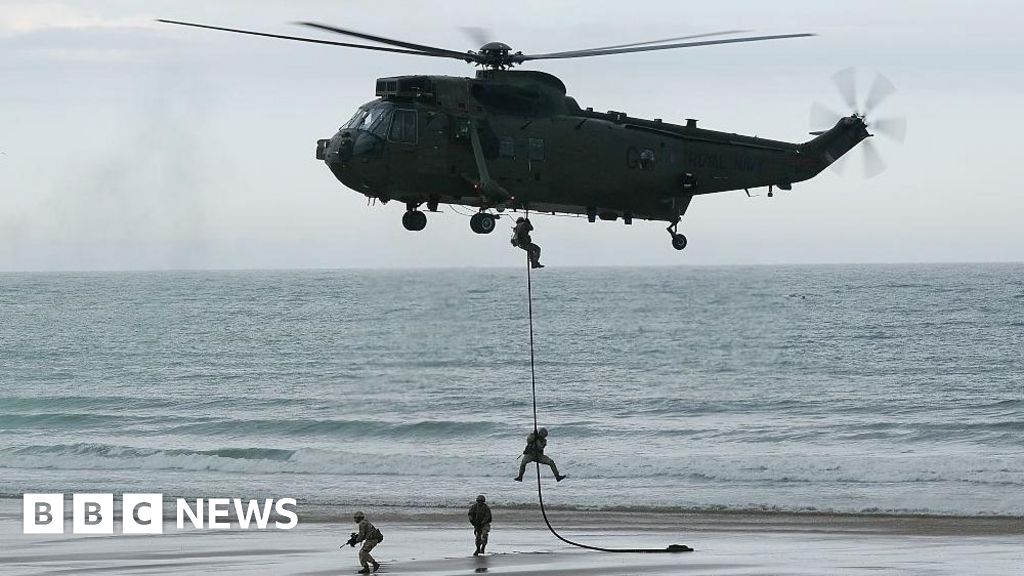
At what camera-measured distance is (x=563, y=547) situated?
30406 millimetres

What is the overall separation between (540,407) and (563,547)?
34157mm

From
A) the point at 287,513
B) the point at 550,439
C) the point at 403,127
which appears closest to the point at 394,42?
the point at 403,127

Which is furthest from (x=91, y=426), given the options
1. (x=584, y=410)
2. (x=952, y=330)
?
(x=952, y=330)

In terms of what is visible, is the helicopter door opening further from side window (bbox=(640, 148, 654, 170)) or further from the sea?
the sea

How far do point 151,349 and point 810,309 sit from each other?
190 feet

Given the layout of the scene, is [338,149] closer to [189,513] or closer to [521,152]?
[521,152]

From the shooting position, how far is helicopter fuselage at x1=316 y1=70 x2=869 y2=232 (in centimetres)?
2684

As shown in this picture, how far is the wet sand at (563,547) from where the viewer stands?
27.1 m

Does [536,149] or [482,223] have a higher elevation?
[536,149]

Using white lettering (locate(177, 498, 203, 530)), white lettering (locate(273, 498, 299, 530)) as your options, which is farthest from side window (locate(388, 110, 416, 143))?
white lettering (locate(177, 498, 203, 530))

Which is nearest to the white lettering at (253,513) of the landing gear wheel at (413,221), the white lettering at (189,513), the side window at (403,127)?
the white lettering at (189,513)

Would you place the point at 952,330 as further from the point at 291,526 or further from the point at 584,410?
the point at 291,526

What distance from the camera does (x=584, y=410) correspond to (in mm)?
62469

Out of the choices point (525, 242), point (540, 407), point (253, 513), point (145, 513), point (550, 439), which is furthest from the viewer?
point (540, 407)
